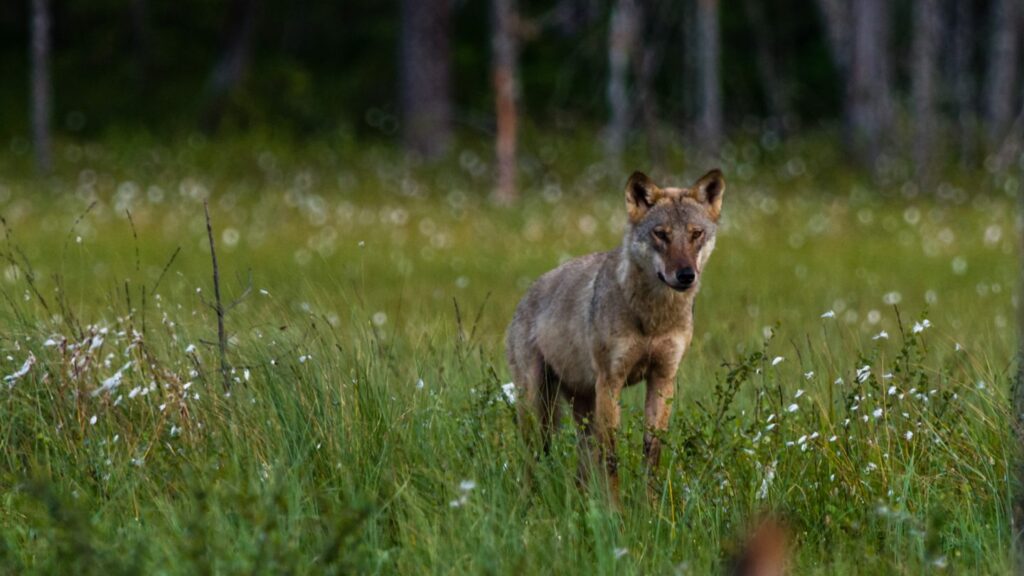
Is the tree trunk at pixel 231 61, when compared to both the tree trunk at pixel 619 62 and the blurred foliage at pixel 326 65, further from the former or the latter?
the tree trunk at pixel 619 62

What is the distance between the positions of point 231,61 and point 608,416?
31073 millimetres

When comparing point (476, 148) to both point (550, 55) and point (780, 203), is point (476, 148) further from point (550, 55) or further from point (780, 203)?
point (550, 55)

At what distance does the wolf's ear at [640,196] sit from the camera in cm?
735

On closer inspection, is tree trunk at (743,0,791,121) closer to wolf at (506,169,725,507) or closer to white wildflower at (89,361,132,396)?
wolf at (506,169,725,507)

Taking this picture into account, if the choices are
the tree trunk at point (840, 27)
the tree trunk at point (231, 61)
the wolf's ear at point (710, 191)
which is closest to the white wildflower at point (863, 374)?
the wolf's ear at point (710, 191)

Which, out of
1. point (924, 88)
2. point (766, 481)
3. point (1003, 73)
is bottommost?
point (766, 481)

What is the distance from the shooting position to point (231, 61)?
1436 inches

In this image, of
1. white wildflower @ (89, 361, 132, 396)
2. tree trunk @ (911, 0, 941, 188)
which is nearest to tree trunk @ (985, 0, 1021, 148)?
tree trunk @ (911, 0, 941, 188)

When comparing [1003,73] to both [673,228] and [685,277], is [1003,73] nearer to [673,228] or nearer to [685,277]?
[673,228]

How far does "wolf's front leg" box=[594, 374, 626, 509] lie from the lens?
644 centimetres

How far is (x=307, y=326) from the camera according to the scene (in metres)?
7.02

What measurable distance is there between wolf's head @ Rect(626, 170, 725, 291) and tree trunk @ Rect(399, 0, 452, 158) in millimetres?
21467

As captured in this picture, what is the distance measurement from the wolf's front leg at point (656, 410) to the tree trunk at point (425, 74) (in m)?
21.9

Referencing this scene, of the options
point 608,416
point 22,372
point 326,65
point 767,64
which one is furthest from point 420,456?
point 326,65
